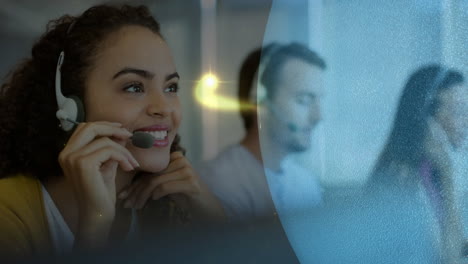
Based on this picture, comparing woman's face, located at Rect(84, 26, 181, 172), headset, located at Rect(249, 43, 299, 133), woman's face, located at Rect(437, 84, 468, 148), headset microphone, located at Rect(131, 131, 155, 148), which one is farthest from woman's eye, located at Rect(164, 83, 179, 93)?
woman's face, located at Rect(437, 84, 468, 148)

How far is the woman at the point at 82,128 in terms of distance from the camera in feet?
4.99

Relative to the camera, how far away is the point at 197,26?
166cm

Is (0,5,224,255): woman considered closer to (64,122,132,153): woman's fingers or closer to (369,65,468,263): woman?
Answer: (64,122,132,153): woman's fingers

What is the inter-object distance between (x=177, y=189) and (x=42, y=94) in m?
0.41

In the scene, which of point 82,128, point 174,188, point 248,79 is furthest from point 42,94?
point 248,79

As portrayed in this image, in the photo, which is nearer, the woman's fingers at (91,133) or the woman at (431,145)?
the woman's fingers at (91,133)

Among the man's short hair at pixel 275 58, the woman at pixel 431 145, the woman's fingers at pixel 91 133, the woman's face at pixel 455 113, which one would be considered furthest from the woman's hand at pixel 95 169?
the woman's face at pixel 455 113

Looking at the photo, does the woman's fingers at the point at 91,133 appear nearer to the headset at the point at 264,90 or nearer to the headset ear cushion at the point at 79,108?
the headset ear cushion at the point at 79,108

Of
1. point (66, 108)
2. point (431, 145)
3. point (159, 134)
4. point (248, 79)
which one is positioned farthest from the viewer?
point (431, 145)

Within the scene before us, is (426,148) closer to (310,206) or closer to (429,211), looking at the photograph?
(429,211)

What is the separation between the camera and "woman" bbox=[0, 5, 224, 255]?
1.52 metres

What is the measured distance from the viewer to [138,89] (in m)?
1.56

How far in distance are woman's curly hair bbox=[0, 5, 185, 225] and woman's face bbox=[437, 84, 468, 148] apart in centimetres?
111

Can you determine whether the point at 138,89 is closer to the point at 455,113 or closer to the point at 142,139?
the point at 142,139
